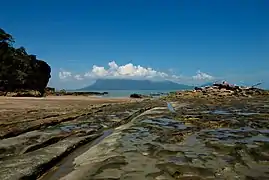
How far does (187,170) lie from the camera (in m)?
5.88

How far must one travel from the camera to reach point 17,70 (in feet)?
204

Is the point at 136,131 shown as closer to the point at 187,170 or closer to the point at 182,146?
the point at 182,146

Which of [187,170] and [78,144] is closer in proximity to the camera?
[187,170]

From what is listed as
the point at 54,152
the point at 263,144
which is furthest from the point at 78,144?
the point at 263,144

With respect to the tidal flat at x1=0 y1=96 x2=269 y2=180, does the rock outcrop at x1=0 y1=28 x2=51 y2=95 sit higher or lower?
higher

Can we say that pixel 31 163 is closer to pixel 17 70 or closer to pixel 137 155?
pixel 137 155

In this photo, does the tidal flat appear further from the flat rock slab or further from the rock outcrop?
the rock outcrop

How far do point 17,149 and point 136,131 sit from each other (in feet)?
16.1

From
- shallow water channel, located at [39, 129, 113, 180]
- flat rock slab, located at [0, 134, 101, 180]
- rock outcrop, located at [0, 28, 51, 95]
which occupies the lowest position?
shallow water channel, located at [39, 129, 113, 180]

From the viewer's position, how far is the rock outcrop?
58.3m

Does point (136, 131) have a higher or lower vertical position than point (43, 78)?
lower

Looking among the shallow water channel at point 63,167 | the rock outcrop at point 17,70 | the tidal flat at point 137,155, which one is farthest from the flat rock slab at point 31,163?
the rock outcrop at point 17,70

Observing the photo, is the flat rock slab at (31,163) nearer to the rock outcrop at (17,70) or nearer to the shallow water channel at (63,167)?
the shallow water channel at (63,167)

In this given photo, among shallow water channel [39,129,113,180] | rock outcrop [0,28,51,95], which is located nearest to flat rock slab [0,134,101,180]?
shallow water channel [39,129,113,180]
